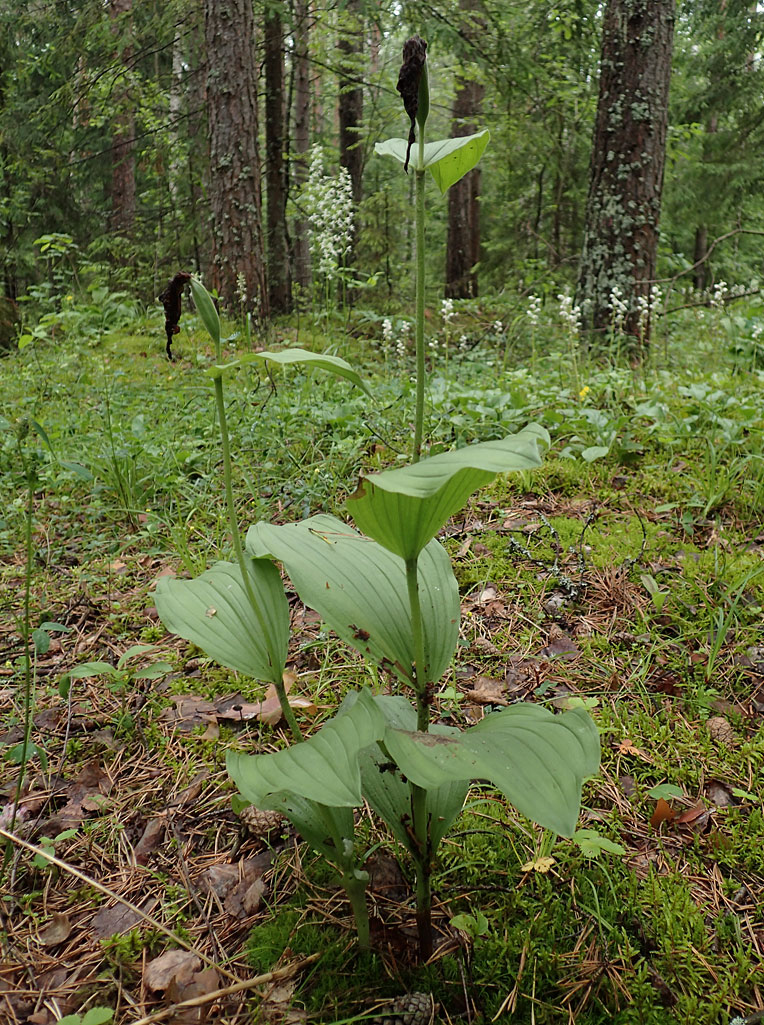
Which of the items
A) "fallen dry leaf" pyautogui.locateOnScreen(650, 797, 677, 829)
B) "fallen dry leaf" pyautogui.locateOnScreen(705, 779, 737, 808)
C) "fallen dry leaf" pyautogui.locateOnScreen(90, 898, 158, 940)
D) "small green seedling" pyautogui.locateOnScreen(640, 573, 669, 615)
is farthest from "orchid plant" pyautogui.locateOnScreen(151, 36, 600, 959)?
"small green seedling" pyautogui.locateOnScreen(640, 573, 669, 615)

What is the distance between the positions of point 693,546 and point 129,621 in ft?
6.70

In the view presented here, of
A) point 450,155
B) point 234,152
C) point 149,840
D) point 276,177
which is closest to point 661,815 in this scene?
point 149,840

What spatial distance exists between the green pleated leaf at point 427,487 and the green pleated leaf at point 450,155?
462 mm

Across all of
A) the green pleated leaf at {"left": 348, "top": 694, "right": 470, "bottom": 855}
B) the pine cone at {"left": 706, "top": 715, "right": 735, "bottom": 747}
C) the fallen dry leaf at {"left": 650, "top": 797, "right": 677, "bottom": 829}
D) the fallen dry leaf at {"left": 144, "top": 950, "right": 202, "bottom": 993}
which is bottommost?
the fallen dry leaf at {"left": 144, "top": 950, "right": 202, "bottom": 993}

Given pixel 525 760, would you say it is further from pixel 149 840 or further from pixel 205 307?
pixel 149 840

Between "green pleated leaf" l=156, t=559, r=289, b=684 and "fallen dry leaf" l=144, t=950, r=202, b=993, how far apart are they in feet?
1.82

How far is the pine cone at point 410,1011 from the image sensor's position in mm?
1064

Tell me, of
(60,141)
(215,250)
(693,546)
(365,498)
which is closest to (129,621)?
(365,498)

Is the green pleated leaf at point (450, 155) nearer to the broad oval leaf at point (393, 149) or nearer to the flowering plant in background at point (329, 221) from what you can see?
the broad oval leaf at point (393, 149)

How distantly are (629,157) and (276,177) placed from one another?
15.1 ft

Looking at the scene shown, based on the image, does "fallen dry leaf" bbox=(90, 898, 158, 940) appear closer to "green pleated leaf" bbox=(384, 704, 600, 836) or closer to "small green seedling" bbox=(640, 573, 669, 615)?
"green pleated leaf" bbox=(384, 704, 600, 836)

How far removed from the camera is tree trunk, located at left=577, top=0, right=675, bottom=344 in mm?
4773

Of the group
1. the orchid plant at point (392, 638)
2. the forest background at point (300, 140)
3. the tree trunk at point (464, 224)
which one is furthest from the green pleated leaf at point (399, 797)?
the tree trunk at point (464, 224)

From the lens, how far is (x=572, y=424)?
3084 millimetres
